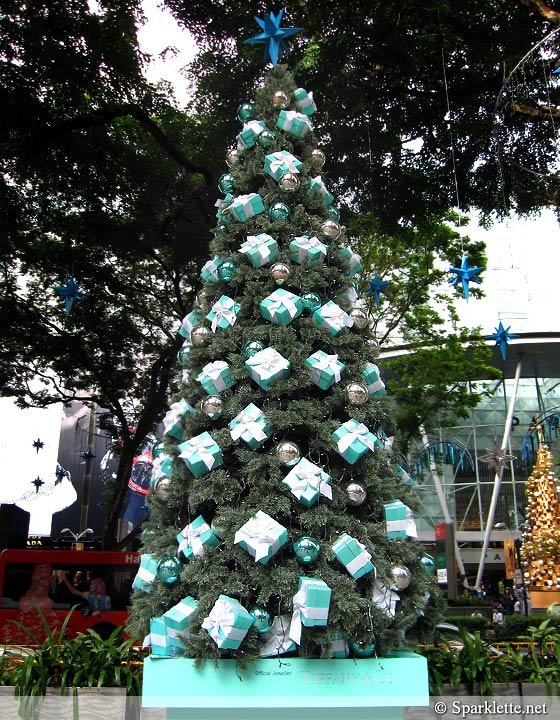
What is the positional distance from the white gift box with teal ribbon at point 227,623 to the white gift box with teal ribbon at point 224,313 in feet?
5.73

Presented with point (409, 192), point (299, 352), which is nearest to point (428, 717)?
point (299, 352)

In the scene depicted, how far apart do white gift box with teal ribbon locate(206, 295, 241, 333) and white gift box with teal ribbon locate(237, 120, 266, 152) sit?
1.42m

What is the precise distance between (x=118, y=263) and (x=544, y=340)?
2698 cm

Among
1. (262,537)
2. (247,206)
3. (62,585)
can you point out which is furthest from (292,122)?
(62,585)

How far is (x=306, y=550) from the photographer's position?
135 inches

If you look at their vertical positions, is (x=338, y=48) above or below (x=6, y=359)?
above

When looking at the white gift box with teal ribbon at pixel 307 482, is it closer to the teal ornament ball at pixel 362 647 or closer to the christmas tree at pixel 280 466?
the christmas tree at pixel 280 466

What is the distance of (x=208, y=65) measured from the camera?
1068 cm

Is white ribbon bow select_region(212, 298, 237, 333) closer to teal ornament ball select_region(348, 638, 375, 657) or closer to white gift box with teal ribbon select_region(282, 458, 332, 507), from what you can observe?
white gift box with teal ribbon select_region(282, 458, 332, 507)

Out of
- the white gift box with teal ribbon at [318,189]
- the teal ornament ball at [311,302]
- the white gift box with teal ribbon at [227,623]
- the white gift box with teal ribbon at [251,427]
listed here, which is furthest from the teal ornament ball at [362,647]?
the white gift box with teal ribbon at [318,189]

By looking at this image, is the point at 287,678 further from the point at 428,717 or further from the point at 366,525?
the point at 428,717

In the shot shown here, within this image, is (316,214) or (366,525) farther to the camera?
(316,214)

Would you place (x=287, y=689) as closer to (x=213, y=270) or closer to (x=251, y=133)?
(x=213, y=270)

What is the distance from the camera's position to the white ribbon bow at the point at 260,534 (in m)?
3.34
